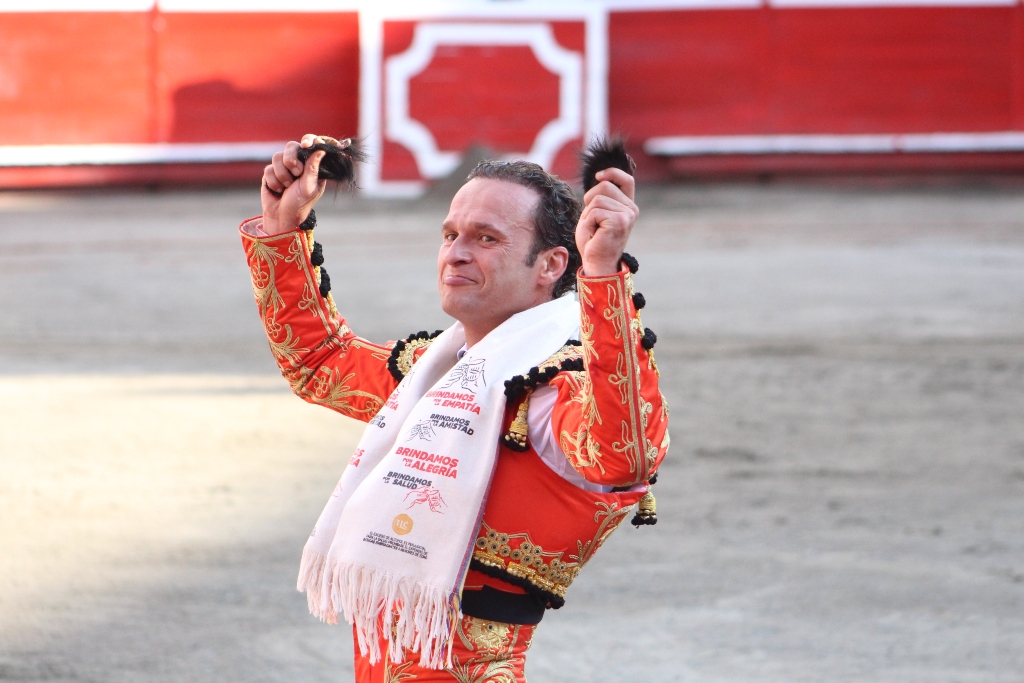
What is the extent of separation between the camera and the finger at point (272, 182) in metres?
2.03

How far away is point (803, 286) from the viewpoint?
766cm

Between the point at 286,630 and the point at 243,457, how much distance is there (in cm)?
149

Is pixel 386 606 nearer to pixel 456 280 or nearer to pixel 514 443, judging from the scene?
pixel 514 443

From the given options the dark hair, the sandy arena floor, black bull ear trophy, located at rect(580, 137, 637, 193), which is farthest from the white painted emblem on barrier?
black bull ear trophy, located at rect(580, 137, 637, 193)

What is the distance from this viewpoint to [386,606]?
68.3 inches

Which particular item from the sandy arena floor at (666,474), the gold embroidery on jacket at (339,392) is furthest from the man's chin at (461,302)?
the sandy arena floor at (666,474)

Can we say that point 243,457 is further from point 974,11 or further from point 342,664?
point 974,11

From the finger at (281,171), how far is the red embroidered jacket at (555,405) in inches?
3.5

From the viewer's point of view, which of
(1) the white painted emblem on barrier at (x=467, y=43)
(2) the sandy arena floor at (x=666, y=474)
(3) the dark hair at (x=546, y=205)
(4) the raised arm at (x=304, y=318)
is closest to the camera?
(3) the dark hair at (x=546, y=205)

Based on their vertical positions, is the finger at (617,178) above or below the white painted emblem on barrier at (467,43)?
below

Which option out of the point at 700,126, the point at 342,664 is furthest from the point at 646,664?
the point at 700,126

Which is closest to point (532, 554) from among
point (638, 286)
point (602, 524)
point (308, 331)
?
point (602, 524)

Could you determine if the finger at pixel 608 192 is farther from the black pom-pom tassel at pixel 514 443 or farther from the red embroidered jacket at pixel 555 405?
the black pom-pom tassel at pixel 514 443

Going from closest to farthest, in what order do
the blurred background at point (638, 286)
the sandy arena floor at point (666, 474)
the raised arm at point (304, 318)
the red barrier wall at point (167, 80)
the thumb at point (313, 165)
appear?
1. the thumb at point (313, 165)
2. the raised arm at point (304, 318)
3. the sandy arena floor at point (666, 474)
4. the blurred background at point (638, 286)
5. the red barrier wall at point (167, 80)
